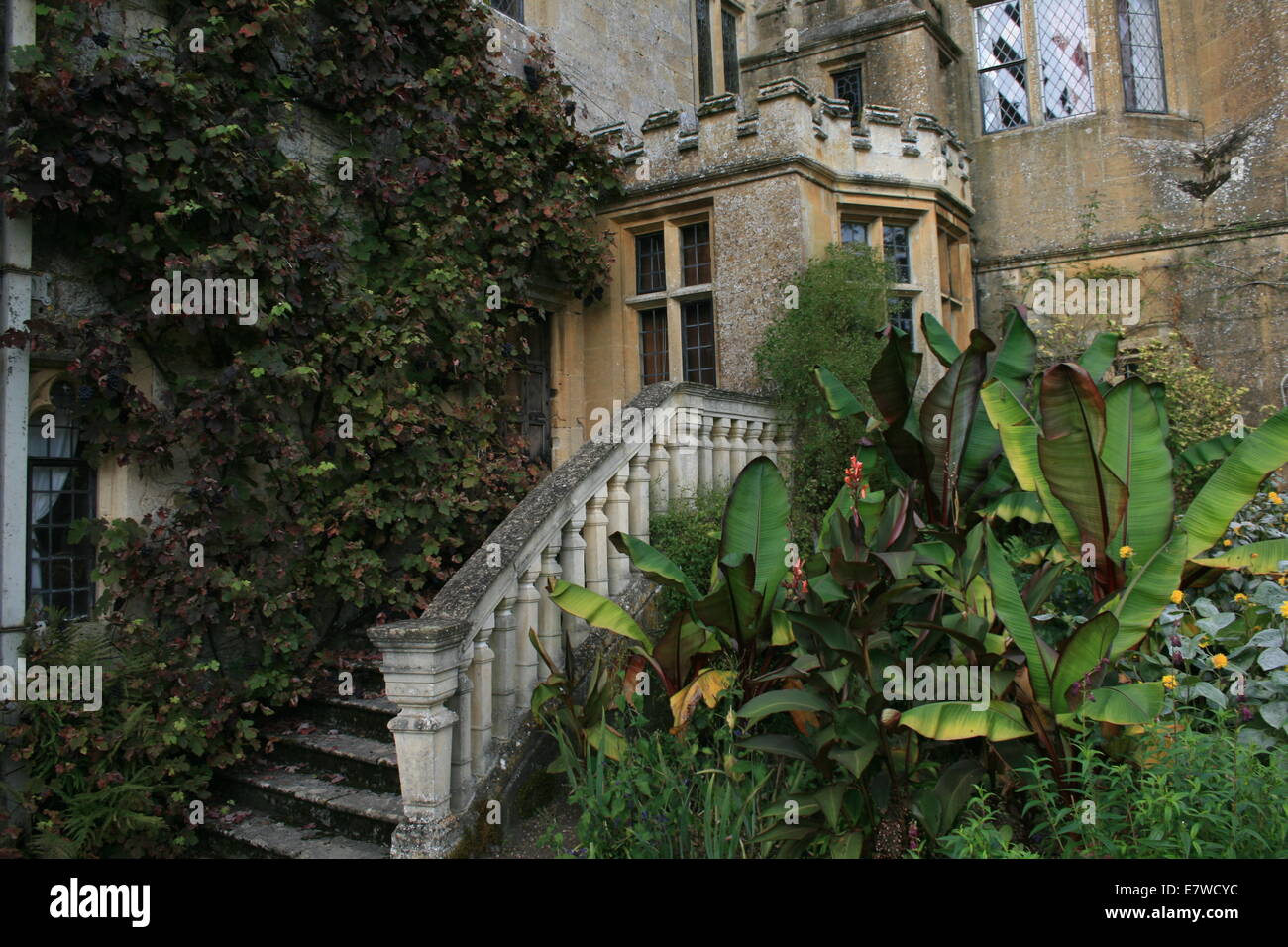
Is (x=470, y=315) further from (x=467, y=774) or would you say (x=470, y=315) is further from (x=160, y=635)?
(x=467, y=774)

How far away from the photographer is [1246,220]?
998 centimetres

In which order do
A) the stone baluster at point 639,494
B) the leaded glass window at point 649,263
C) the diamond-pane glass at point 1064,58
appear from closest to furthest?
the stone baluster at point 639,494
the leaded glass window at point 649,263
the diamond-pane glass at point 1064,58

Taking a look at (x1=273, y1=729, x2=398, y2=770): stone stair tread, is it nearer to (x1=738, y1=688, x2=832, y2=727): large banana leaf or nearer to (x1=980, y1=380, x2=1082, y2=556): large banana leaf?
(x1=738, y1=688, x2=832, y2=727): large banana leaf

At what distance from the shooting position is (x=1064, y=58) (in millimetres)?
11312

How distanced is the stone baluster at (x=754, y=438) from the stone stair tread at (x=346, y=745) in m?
3.54

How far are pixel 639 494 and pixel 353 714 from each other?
243cm

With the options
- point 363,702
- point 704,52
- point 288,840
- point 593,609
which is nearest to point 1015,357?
point 593,609

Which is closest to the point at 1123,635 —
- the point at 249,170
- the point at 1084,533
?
the point at 1084,533

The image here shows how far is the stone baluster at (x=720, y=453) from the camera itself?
678cm

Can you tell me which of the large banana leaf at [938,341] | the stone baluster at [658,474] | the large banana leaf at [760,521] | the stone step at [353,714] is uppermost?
the large banana leaf at [938,341]

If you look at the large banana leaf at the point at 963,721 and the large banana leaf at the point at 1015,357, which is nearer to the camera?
the large banana leaf at the point at 963,721

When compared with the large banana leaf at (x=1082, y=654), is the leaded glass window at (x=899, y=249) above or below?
above

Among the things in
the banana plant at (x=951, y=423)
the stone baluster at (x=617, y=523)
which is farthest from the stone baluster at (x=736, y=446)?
the stone baluster at (x=617, y=523)

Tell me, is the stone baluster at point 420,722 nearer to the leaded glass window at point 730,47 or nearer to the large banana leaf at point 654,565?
the large banana leaf at point 654,565
